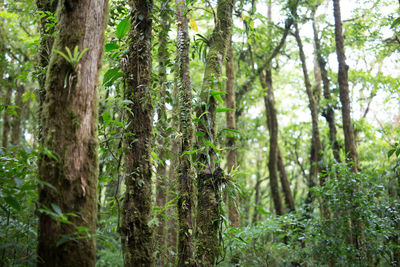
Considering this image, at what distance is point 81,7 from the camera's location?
2492 millimetres

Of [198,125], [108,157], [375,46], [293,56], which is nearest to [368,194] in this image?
[198,125]

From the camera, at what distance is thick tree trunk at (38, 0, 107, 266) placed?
212cm

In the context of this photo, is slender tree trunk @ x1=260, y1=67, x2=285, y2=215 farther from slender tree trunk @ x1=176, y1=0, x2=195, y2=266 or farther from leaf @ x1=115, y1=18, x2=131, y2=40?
leaf @ x1=115, y1=18, x2=131, y2=40

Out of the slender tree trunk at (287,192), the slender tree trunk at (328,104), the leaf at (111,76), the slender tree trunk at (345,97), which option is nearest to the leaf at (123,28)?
the leaf at (111,76)

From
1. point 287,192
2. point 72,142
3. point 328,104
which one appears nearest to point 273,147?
point 287,192

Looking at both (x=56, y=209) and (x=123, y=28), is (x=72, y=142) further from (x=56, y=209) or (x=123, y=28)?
(x=123, y=28)

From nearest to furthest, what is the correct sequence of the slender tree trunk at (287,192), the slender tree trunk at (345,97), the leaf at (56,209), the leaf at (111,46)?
1. the leaf at (56,209)
2. the leaf at (111,46)
3. the slender tree trunk at (345,97)
4. the slender tree trunk at (287,192)

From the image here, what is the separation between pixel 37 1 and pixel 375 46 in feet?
38.5

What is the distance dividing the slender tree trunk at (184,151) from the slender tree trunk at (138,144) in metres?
0.54

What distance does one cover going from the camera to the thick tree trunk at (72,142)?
2.12m

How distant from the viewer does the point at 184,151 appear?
3.81 meters

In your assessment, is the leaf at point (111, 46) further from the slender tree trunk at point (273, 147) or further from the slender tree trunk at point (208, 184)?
the slender tree trunk at point (273, 147)

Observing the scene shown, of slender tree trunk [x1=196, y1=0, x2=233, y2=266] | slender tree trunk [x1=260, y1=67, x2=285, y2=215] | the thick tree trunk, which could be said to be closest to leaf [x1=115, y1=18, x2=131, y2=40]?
the thick tree trunk

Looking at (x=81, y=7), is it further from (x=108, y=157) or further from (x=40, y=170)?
(x=108, y=157)
